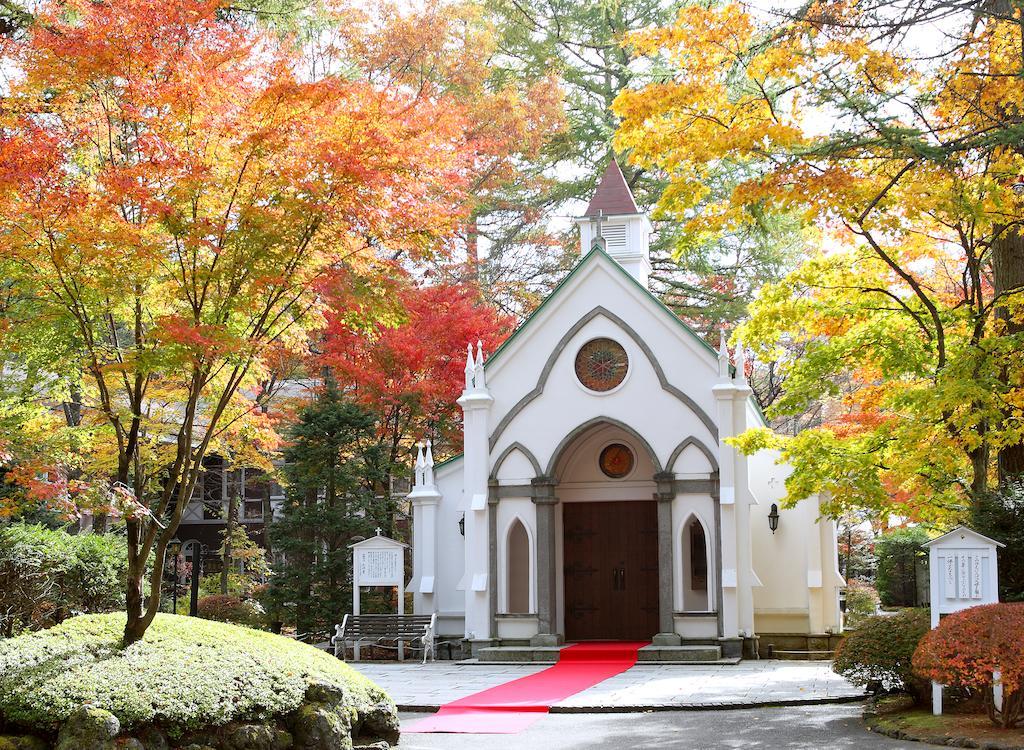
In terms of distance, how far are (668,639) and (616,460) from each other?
3901mm

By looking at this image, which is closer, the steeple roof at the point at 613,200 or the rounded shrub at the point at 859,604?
the steeple roof at the point at 613,200

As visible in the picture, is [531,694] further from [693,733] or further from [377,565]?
[377,565]

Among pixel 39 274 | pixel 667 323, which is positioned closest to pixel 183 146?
pixel 39 274

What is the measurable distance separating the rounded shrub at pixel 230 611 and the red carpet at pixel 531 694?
7.17m

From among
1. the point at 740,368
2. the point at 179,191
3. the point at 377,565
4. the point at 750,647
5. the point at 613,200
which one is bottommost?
the point at 750,647

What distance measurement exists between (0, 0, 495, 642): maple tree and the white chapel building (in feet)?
30.5

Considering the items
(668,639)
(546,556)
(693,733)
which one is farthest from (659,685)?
(546,556)

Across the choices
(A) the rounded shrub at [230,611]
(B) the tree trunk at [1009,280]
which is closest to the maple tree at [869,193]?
(B) the tree trunk at [1009,280]

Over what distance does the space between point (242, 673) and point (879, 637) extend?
691cm

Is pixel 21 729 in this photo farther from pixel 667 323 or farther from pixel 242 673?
pixel 667 323

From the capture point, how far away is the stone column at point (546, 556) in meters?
19.8

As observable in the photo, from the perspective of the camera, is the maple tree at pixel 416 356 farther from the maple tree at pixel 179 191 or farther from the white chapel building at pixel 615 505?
the maple tree at pixel 179 191

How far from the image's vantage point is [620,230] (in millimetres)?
22578

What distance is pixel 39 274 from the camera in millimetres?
10383
